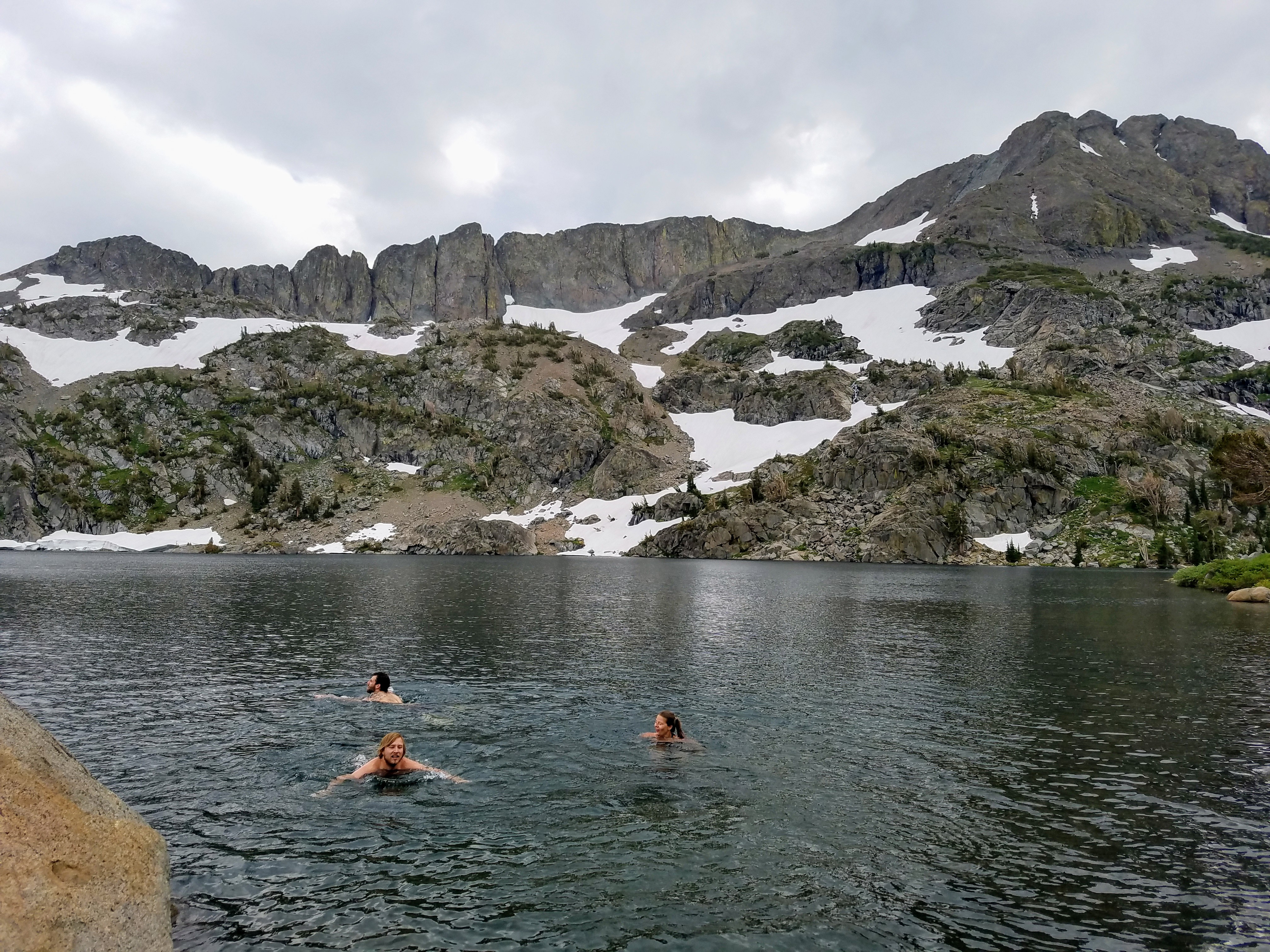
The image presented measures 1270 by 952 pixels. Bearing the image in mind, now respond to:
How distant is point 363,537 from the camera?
17512 cm

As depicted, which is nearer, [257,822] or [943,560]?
[257,822]

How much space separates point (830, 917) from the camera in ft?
42.7

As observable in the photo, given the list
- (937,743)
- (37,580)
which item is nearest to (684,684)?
(937,743)

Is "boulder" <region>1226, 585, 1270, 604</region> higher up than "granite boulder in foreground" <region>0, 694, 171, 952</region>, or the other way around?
"granite boulder in foreground" <region>0, 694, 171, 952</region>

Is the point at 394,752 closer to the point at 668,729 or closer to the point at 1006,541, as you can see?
the point at 668,729

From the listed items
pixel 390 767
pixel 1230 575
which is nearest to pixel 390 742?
pixel 390 767

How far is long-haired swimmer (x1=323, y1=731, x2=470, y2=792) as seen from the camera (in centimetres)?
2009

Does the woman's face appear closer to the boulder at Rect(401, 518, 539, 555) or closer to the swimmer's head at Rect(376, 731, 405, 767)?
the swimmer's head at Rect(376, 731, 405, 767)

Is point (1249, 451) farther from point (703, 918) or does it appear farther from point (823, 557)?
point (703, 918)

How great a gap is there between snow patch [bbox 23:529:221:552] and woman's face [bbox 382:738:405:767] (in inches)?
6847

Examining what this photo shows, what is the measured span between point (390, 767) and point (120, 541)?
649 feet

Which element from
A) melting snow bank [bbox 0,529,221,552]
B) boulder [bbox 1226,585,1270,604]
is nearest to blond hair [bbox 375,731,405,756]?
boulder [bbox 1226,585,1270,604]

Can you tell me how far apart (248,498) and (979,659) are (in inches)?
8106

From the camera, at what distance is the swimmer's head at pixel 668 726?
23656 millimetres
